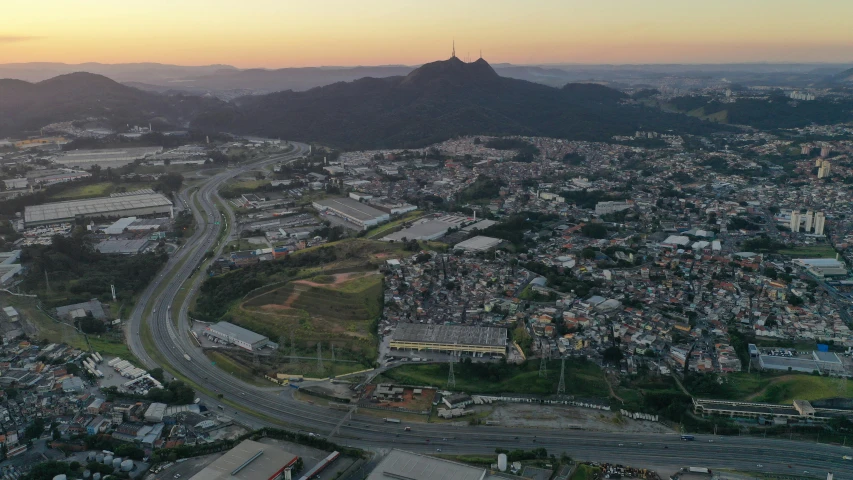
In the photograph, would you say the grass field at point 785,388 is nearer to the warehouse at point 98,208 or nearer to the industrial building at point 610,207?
the industrial building at point 610,207

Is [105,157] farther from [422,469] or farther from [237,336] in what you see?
[422,469]

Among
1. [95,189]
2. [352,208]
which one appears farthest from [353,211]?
[95,189]

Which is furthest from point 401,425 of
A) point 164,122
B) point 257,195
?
point 164,122

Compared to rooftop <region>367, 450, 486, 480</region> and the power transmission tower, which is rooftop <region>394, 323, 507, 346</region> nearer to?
the power transmission tower

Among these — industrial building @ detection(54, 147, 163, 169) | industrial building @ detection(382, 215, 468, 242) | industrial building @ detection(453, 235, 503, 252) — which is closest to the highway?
industrial building @ detection(453, 235, 503, 252)

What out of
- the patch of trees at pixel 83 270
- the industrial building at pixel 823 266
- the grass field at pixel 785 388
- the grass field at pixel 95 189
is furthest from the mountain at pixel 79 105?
the grass field at pixel 785 388

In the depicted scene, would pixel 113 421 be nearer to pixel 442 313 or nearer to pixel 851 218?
pixel 442 313
